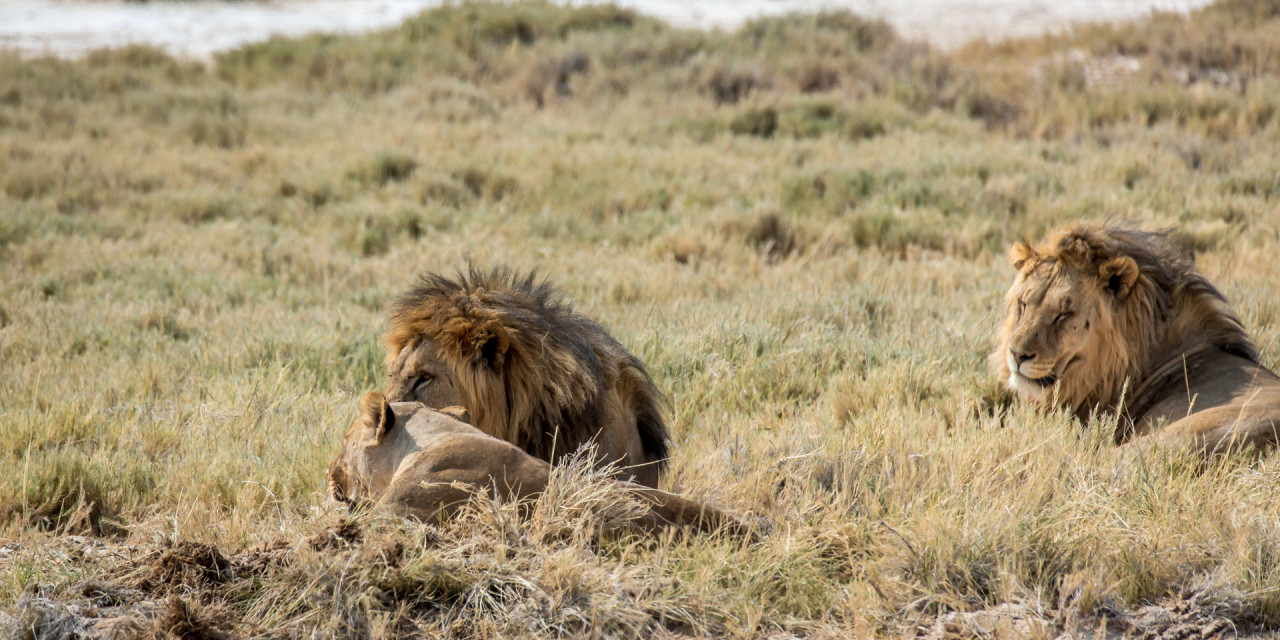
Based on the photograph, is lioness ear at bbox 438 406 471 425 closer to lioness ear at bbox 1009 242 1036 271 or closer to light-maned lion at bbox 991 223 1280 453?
light-maned lion at bbox 991 223 1280 453

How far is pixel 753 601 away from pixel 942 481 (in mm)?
1228

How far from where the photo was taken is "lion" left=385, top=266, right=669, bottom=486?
3.92 meters

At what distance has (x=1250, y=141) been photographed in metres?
11.8

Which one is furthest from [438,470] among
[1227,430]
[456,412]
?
[1227,430]

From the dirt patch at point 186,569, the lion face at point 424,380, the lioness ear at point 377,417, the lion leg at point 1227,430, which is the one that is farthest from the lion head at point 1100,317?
the dirt patch at point 186,569

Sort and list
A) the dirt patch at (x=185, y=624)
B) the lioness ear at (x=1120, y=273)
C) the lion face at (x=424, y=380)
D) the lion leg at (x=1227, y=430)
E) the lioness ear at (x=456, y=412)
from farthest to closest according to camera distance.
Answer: the lioness ear at (x=1120, y=273)
the lion leg at (x=1227, y=430)
the lion face at (x=424, y=380)
the lioness ear at (x=456, y=412)
the dirt patch at (x=185, y=624)

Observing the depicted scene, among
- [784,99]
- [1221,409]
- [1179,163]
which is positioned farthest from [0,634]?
[784,99]

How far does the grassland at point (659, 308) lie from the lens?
3.23 meters

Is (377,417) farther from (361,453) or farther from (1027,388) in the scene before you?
(1027,388)

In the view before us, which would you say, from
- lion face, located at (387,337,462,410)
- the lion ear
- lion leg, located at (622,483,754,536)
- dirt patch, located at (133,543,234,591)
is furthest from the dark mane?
dirt patch, located at (133,543,234,591)

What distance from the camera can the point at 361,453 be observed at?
12.1 ft

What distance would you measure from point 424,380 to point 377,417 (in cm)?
34

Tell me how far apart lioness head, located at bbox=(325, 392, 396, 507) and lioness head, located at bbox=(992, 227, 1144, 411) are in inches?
115

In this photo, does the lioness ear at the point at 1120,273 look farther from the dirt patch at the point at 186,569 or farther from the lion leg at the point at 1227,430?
the dirt patch at the point at 186,569
